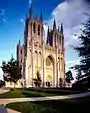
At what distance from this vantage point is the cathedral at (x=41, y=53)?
99.4 metres

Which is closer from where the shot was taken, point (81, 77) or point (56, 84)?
point (81, 77)

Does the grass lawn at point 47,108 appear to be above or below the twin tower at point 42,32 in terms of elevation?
below

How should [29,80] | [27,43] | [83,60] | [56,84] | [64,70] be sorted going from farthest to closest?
[64,70], [56,84], [27,43], [29,80], [83,60]

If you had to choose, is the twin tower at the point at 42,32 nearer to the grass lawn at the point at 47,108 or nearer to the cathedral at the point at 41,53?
the cathedral at the point at 41,53

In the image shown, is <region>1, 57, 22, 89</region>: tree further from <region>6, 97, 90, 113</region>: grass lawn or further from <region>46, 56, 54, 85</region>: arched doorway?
<region>46, 56, 54, 85</region>: arched doorway

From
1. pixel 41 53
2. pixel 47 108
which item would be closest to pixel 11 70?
pixel 47 108

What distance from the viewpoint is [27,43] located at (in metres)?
102

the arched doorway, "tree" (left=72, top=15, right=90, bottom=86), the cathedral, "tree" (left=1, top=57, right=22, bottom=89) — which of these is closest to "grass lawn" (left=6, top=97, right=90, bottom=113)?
"tree" (left=72, top=15, right=90, bottom=86)

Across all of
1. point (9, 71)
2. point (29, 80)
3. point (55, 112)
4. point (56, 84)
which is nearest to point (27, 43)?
point (29, 80)

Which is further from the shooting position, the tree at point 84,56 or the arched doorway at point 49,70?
the arched doorway at point 49,70

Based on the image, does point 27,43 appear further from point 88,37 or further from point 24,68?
point 88,37

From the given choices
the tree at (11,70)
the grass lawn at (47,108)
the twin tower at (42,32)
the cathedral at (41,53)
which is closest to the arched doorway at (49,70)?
the cathedral at (41,53)

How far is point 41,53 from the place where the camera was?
10788 centimetres

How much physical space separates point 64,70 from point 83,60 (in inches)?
4232
